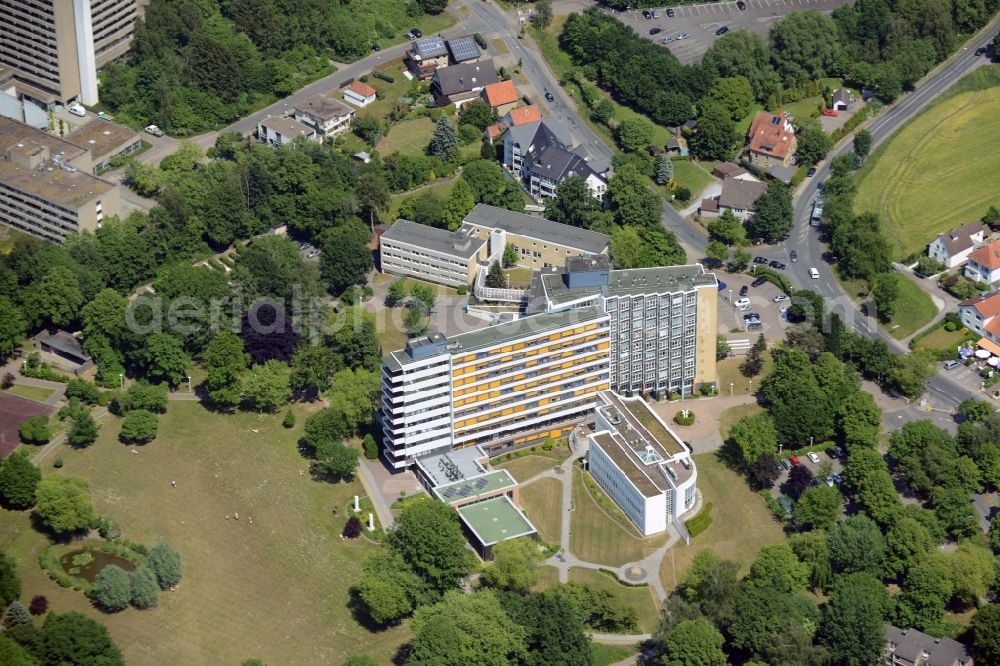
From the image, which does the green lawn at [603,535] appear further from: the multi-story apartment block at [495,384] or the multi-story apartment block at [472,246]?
the multi-story apartment block at [472,246]

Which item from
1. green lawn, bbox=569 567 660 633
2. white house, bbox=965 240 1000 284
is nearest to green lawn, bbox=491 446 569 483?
green lawn, bbox=569 567 660 633

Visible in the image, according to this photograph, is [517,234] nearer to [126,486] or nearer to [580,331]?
[580,331]

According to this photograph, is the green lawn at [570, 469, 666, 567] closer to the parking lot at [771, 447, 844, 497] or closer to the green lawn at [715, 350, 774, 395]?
the parking lot at [771, 447, 844, 497]

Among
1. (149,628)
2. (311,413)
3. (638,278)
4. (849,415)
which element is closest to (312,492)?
(311,413)

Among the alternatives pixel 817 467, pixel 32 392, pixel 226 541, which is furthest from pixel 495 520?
pixel 32 392

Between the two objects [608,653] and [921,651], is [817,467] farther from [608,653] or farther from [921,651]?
[608,653]

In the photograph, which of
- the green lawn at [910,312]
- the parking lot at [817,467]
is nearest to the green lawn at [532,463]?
the parking lot at [817,467]
